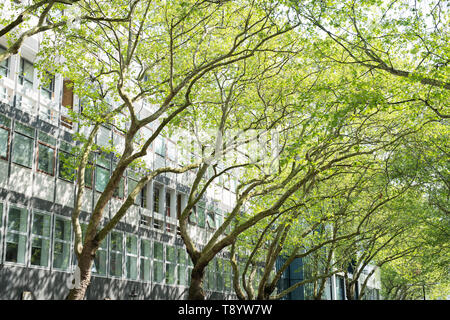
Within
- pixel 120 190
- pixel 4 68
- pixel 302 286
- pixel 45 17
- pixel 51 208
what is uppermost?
pixel 4 68

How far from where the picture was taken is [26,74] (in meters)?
22.6

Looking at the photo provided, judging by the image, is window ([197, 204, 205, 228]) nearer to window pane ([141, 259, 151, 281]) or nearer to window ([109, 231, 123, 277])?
window pane ([141, 259, 151, 281])

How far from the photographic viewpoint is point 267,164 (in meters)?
22.9

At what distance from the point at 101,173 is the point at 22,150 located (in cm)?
519

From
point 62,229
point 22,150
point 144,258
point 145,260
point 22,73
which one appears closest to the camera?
point 22,150

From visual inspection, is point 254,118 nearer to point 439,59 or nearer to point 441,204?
point 439,59

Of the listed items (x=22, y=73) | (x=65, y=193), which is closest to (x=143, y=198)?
(x=65, y=193)

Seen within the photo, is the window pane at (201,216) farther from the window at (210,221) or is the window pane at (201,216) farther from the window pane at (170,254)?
the window pane at (170,254)

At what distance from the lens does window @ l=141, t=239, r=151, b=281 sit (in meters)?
28.8

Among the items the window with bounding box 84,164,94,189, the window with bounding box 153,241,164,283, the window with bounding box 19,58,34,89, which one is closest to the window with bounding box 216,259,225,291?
the window with bounding box 153,241,164,283

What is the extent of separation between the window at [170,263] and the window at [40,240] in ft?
32.1

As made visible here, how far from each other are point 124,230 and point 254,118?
9.21 meters

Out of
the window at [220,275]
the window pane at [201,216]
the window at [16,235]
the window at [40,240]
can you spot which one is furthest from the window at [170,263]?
the window at [16,235]

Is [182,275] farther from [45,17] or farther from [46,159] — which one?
[45,17]
